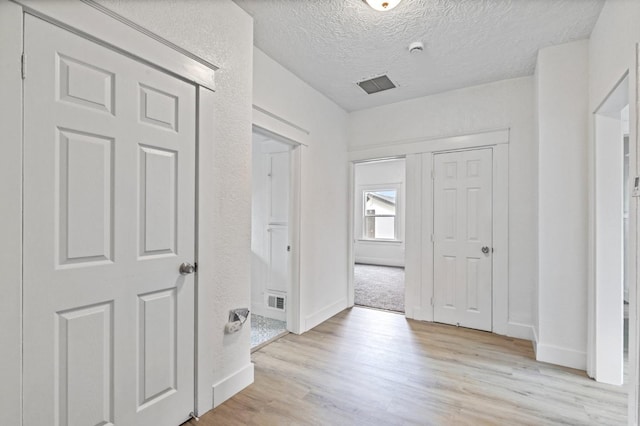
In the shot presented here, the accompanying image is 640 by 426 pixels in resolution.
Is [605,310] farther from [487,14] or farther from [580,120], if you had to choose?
[487,14]

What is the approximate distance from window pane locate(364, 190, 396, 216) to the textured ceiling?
4564 mm

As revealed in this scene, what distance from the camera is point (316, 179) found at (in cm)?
342

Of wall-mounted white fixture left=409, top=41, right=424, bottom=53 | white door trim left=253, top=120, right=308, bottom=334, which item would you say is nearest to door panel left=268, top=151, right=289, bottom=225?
white door trim left=253, top=120, right=308, bottom=334

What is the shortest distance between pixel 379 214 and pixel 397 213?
0.49 metres

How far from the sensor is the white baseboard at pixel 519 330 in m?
2.97

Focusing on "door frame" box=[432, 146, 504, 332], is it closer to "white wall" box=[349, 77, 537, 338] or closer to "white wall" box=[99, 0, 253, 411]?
"white wall" box=[349, 77, 537, 338]

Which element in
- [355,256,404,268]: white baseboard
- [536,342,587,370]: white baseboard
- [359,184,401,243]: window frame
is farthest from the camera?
[359,184,401,243]: window frame

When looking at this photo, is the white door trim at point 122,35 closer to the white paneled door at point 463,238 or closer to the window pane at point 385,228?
the white paneled door at point 463,238

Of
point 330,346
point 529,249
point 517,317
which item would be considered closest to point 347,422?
point 330,346

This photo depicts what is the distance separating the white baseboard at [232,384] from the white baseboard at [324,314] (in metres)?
1.11

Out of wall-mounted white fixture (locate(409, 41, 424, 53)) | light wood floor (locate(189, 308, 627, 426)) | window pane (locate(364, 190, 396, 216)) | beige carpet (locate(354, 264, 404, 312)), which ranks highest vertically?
wall-mounted white fixture (locate(409, 41, 424, 53))

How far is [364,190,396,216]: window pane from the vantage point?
763 centimetres

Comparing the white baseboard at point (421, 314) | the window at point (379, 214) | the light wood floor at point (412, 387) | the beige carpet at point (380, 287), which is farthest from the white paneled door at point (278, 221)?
the window at point (379, 214)

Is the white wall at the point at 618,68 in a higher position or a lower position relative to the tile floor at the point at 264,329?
higher
